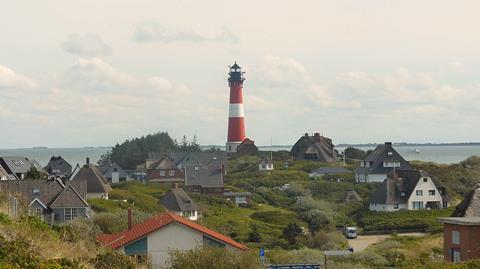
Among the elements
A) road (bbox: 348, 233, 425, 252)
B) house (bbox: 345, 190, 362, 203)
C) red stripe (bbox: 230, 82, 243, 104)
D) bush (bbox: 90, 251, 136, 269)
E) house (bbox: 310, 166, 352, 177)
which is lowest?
road (bbox: 348, 233, 425, 252)

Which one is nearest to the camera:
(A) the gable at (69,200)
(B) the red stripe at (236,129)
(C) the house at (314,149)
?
(A) the gable at (69,200)

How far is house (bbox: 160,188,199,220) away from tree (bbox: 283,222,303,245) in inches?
354

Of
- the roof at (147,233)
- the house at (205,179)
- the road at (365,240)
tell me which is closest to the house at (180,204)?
the road at (365,240)

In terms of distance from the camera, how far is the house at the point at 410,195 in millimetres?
65438

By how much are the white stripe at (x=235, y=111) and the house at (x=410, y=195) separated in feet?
124

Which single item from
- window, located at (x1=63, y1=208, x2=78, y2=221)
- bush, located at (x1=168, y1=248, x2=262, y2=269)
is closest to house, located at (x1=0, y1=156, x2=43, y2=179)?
window, located at (x1=63, y1=208, x2=78, y2=221)

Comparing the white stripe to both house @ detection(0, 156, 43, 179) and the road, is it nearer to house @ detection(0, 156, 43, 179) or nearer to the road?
house @ detection(0, 156, 43, 179)

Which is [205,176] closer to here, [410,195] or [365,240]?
[410,195]

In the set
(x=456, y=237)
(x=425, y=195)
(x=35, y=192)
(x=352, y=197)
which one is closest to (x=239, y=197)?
(x=352, y=197)

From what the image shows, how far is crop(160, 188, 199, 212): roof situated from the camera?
5753cm

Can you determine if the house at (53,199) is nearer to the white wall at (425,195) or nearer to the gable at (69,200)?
the gable at (69,200)

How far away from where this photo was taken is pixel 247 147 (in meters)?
106

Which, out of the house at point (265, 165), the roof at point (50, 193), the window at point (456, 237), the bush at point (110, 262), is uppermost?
the house at point (265, 165)

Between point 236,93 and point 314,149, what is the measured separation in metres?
12.7
